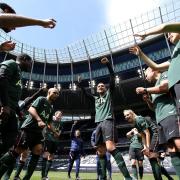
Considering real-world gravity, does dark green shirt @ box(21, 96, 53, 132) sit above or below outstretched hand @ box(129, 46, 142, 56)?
below

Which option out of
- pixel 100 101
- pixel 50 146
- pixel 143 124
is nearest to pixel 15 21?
pixel 100 101

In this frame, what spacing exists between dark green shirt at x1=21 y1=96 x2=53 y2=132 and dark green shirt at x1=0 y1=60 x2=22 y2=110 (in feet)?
6.56

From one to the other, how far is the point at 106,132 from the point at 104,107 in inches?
27.8

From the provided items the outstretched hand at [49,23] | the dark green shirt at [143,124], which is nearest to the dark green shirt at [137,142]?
the dark green shirt at [143,124]

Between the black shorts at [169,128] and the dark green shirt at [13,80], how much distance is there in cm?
227

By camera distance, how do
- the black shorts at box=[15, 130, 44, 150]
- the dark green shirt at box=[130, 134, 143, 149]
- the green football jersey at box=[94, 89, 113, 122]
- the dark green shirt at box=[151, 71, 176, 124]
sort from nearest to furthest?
the dark green shirt at box=[151, 71, 176, 124]
the black shorts at box=[15, 130, 44, 150]
the green football jersey at box=[94, 89, 113, 122]
the dark green shirt at box=[130, 134, 143, 149]

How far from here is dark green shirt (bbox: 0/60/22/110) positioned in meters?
4.24

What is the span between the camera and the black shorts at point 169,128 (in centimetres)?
362

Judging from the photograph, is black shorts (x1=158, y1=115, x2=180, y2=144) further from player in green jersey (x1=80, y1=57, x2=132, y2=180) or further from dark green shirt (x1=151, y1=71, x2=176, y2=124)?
player in green jersey (x1=80, y1=57, x2=132, y2=180)

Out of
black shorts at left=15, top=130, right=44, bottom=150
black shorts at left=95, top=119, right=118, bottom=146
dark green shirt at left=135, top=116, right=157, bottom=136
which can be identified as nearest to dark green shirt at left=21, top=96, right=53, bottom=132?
black shorts at left=15, top=130, right=44, bottom=150

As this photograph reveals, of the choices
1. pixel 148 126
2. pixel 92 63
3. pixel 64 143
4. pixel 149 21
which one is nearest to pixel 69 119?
pixel 64 143

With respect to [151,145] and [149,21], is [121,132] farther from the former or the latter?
[151,145]

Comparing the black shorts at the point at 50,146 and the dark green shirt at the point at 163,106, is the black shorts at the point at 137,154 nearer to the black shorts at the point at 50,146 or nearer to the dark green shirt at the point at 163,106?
the black shorts at the point at 50,146

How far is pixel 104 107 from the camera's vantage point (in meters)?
6.80
